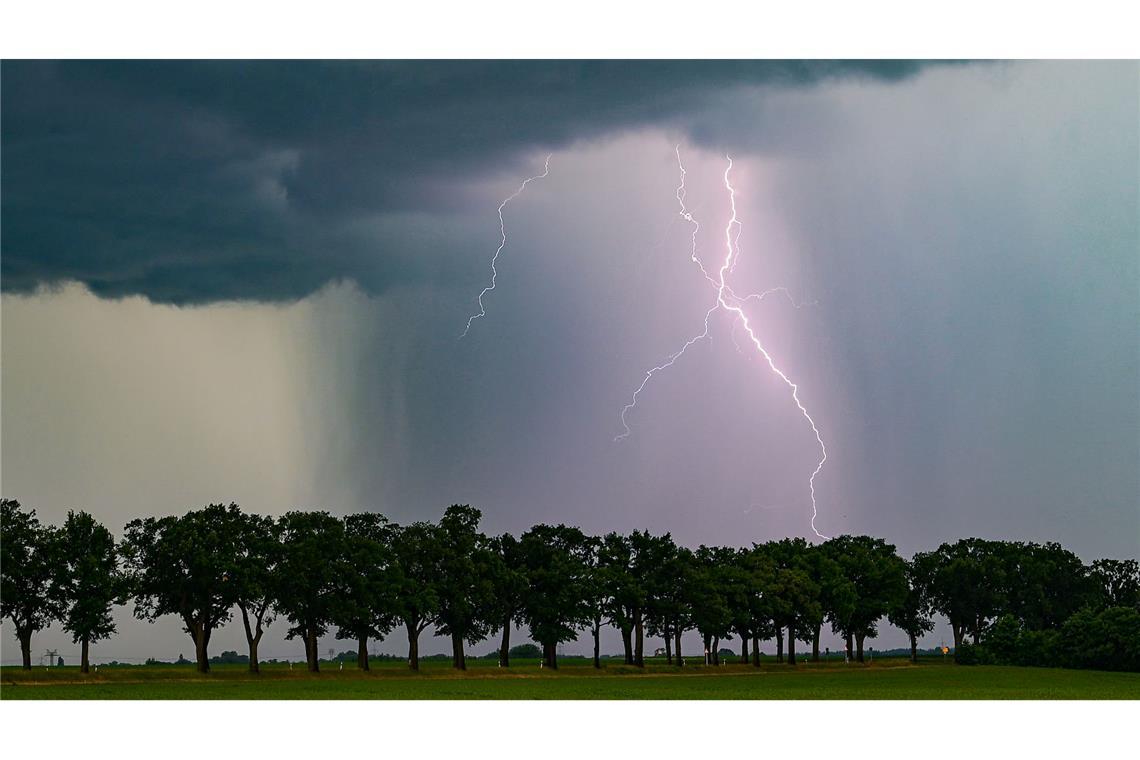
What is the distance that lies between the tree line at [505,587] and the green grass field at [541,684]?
241 centimetres

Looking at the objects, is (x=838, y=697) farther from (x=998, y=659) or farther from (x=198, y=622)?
(x=998, y=659)

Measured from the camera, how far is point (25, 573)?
6950 centimetres

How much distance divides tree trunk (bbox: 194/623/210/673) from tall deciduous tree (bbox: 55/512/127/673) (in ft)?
15.8

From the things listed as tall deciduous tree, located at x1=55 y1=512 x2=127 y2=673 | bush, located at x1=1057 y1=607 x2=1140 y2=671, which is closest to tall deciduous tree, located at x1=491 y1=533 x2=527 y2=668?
tall deciduous tree, located at x1=55 y1=512 x2=127 y2=673

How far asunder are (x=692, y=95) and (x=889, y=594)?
204 ft

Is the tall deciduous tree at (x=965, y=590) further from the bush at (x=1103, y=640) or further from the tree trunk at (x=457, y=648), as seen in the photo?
the tree trunk at (x=457, y=648)

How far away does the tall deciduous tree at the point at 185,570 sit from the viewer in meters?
73.1

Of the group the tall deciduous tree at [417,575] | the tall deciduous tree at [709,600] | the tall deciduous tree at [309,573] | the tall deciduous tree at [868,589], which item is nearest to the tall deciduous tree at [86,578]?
the tall deciduous tree at [309,573]

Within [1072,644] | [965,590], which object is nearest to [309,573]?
[1072,644]

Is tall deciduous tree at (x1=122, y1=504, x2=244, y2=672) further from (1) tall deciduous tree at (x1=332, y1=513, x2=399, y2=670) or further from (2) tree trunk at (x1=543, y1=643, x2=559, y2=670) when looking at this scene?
(2) tree trunk at (x1=543, y1=643, x2=559, y2=670)

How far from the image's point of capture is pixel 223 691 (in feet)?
198

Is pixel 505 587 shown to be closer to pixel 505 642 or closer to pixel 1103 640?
pixel 505 642
